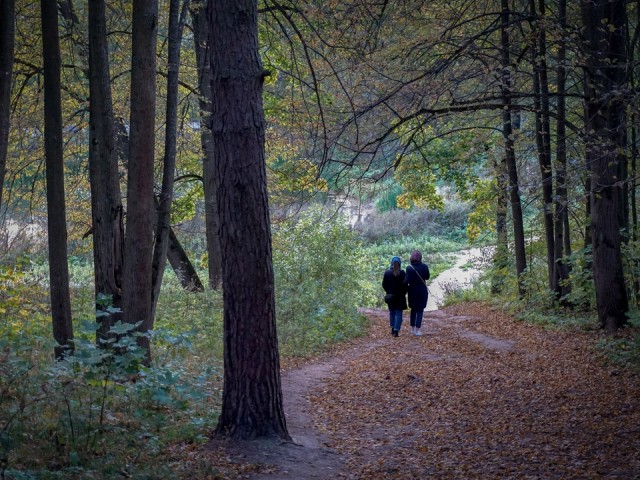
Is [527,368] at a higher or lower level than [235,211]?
lower

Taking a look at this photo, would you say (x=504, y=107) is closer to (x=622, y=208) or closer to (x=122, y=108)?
(x=622, y=208)

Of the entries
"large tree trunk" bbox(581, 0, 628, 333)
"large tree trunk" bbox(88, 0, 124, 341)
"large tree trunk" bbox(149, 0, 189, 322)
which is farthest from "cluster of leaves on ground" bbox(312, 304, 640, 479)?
"large tree trunk" bbox(88, 0, 124, 341)

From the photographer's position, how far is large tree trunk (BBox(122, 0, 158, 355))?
8.59 metres

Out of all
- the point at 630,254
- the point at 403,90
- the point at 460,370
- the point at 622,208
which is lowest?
the point at 460,370

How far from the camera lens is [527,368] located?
11102 millimetres

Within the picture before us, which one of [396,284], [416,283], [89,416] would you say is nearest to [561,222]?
[416,283]

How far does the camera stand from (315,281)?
19438mm

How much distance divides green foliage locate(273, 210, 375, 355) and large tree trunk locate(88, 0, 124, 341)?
15.5 feet

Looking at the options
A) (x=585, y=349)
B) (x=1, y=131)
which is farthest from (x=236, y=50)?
(x=585, y=349)

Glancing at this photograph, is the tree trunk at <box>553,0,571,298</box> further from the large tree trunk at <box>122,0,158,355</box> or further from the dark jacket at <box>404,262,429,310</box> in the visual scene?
the large tree trunk at <box>122,0,158,355</box>

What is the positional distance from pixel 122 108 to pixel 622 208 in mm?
11096

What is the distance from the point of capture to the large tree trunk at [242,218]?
21.6 ft

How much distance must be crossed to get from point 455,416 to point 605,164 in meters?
6.23

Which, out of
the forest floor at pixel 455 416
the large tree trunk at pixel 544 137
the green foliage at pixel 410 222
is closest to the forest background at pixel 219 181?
the large tree trunk at pixel 544 137
